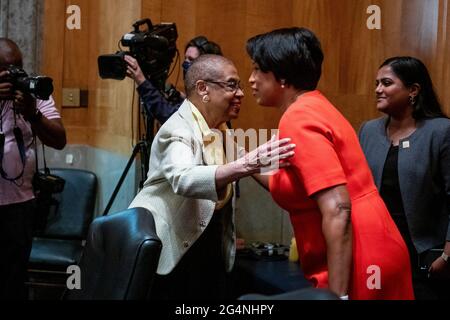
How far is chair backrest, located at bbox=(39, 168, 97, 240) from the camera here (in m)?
3.72

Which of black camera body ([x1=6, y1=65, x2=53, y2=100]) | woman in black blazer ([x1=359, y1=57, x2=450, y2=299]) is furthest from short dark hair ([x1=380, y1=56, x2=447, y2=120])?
black camera body ([x1=6, y1=65, x2=53, y2=100])

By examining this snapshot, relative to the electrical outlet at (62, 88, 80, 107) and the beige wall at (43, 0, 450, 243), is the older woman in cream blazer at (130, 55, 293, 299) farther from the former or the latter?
the electrical outlet at (62, 88, 80, 107)

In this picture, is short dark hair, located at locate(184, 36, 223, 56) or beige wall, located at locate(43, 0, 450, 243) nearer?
short dark hair, located at locate(184, 36, 223, 56)

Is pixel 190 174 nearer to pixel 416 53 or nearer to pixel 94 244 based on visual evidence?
pixel 94 244

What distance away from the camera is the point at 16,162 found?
275cm

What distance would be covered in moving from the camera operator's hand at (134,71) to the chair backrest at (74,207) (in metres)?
0.94

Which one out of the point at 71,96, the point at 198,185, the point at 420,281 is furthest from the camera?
the point at 71,96

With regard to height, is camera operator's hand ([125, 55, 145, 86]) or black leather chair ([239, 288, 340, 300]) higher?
camera operator's hand ([125, 55, 145, 86])

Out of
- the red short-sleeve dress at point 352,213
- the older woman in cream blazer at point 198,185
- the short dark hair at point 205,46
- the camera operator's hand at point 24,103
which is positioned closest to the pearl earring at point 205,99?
the older woman in cream blazer at point 198,185

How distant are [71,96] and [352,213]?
2716 millimetres

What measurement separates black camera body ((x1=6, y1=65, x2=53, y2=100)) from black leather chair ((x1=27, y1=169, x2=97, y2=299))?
1131 millimetres

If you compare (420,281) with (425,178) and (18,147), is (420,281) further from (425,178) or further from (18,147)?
(18,147)

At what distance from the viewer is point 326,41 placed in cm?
369

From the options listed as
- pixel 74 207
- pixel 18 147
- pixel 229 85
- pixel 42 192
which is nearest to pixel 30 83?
pixel 18 147
